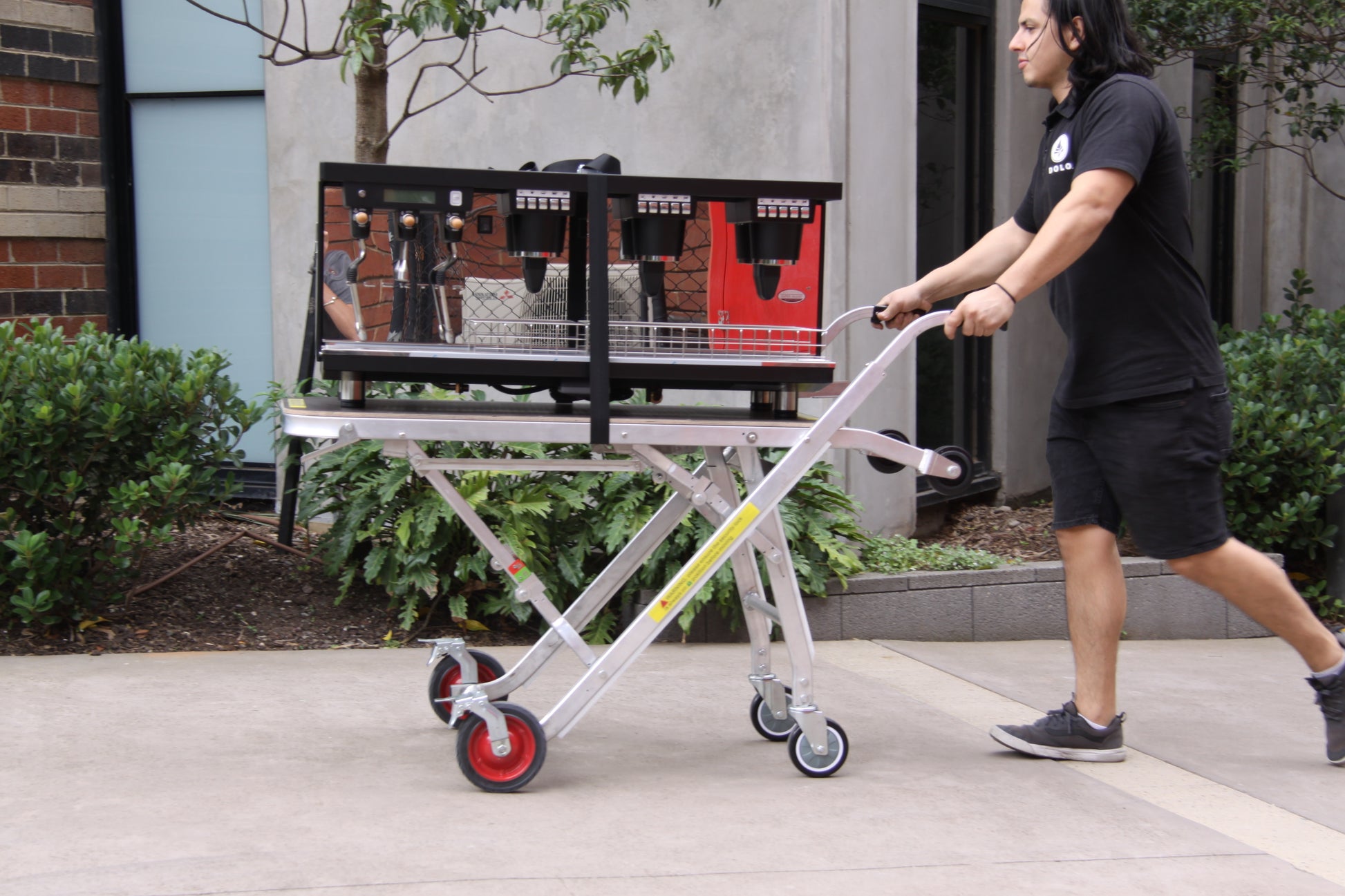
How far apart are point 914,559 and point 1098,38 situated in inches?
109

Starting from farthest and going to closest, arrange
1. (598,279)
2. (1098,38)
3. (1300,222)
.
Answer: (1300,222) → (1098,38) → (598,279)

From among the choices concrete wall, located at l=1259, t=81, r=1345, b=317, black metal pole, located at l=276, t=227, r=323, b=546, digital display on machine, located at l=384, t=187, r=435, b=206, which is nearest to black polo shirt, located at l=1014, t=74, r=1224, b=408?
digital display on machine, located at l=384, t=187, r=435, b=206

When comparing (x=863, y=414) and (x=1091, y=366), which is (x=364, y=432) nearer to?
(x=1091, y=366)

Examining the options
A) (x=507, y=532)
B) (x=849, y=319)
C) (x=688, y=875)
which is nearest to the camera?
(x=688, y=875)

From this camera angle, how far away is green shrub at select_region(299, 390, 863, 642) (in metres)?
5.37

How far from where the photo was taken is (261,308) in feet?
25.7

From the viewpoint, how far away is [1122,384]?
391 centimetres

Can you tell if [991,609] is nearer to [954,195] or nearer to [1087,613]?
[1087,613]

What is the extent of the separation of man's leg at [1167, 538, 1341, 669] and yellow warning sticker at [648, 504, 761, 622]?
4.36 ft

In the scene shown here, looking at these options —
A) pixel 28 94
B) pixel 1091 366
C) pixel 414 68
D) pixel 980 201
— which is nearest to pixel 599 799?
Result: pixel 1091 366

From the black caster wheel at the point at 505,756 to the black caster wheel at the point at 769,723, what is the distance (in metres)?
0.82

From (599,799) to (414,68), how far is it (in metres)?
4.75

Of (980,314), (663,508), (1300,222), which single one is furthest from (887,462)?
(1300,222)

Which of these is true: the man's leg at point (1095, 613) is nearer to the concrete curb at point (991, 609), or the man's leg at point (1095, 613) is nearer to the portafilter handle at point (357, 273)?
the concrete curb at point (991, 609)
